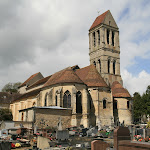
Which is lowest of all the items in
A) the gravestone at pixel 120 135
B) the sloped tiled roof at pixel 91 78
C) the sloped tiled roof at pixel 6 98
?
the gravestone at pixel 120 135

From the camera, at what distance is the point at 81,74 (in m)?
38.7

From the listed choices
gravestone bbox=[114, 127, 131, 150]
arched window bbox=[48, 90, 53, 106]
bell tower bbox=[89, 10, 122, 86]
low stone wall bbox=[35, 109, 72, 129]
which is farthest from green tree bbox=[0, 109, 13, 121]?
gravestone bbox=[114, 127, 131, 150]

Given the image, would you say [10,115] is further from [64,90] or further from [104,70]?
[104,70]

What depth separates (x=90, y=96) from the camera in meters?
34.2

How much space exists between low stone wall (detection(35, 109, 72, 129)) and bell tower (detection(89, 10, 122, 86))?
15.1 meters

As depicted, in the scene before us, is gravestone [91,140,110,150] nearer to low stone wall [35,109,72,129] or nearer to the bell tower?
low stone wall [35,109,72,129]

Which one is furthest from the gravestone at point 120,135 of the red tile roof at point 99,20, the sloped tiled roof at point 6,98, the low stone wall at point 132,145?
the sloped tiled roof at point 6,98

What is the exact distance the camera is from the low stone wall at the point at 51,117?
26700mm

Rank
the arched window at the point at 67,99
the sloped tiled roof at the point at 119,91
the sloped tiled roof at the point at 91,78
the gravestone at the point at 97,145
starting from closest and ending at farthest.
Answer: the gravestone at the point at 97,145
the arched window at the point at 67,99
the sloped tiled roof at the point at 91,78
the sloped tiled roof at the point at 119,91

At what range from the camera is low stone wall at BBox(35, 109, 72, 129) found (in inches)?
1051

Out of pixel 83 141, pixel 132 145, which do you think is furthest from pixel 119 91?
pixel 132 145

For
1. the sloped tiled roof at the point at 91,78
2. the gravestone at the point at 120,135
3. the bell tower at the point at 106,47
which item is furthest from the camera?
the bell tower at the point at 106,47

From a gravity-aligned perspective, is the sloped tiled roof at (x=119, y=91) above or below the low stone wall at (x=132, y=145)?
above

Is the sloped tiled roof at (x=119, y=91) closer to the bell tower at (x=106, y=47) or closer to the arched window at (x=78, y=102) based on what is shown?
the bell tower at (x=106, y=47)
